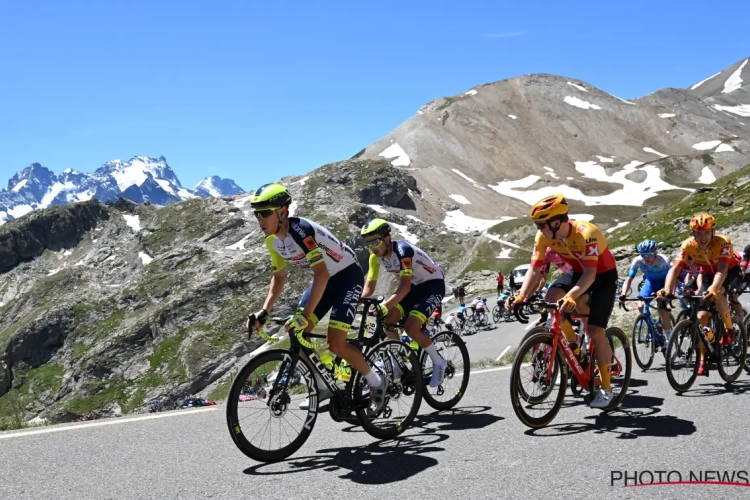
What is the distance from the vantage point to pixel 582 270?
8.38 meters

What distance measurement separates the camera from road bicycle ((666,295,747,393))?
9.50 metres

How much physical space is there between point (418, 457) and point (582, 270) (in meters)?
3.54

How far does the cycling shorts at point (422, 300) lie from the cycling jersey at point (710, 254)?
424 centimetres

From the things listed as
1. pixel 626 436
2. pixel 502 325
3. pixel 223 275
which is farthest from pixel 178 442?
pixel 223 275

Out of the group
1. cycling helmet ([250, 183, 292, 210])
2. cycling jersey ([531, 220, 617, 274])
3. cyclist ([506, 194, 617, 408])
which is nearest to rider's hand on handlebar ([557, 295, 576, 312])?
cyclist ([506, 194, 617, 408])

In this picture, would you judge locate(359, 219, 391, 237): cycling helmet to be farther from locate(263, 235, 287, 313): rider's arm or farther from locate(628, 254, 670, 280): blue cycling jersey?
locate(628, 254, 670, 280): blue cycling jersey

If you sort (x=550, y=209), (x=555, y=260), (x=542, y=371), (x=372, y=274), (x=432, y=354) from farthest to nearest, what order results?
(x=432, y=354), (x=372, y=274), (x=555, y=260), (x=542, y=371), (x=550, y=209)

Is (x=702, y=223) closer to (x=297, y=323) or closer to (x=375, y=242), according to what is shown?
(x=375, y=242)

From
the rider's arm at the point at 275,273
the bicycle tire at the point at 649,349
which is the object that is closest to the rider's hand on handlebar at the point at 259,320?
the rider's arm at the point at 275,273

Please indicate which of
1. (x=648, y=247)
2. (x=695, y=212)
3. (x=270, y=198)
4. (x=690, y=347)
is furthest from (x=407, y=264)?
(x=695, y=212)

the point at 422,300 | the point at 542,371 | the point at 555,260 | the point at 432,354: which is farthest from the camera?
the point at 422,300

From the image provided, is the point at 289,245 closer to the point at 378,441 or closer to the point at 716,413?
the point at 378,441

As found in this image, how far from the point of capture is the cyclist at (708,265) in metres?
9.93

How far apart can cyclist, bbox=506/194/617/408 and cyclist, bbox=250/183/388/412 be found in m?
1.92
